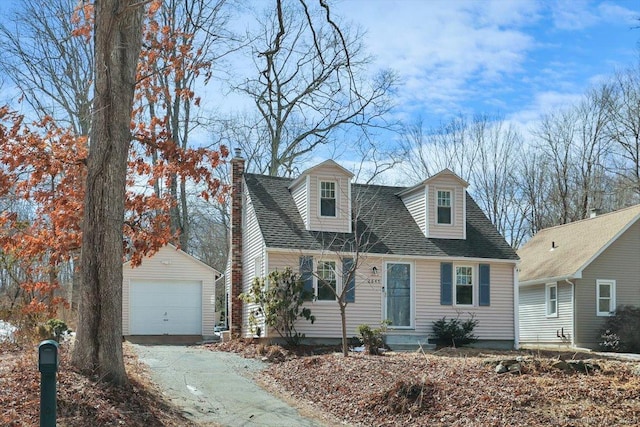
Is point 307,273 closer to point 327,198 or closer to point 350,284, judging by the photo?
point 350,284

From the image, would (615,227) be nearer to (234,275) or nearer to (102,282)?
(234,275)

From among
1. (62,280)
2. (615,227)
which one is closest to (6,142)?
(615,227)

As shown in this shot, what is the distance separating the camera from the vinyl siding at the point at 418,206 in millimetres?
23298

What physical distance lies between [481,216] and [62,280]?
85.2ft

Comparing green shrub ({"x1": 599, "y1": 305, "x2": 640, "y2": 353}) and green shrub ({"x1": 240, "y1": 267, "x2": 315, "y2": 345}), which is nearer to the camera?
green shrub ({"x1": 240, "y1": 267, "x2": 315, "y2": 345})

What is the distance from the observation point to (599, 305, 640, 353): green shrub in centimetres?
2367

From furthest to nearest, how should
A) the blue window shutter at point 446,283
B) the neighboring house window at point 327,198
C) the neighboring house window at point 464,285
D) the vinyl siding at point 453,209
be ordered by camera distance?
the vinyl siding at point 453,209, the neighboring house window at point 464,285, the blue window shutter at point 446,283, the neighboring house window at point 327,198

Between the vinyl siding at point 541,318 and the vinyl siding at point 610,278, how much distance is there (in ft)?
1.39

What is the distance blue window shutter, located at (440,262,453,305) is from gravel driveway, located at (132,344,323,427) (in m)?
6.97

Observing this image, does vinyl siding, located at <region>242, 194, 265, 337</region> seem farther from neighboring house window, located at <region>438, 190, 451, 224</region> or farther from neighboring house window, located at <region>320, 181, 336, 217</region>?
neighboring house window, located at <region>438, 190, 451, 224</region>

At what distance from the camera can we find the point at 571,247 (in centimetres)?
2716

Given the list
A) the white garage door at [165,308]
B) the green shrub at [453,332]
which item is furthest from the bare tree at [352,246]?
the white garage door at [165,308]

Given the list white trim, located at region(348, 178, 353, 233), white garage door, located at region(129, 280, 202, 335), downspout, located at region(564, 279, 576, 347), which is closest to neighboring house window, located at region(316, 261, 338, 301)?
white trim, located at region(348, 178, 353, 233)

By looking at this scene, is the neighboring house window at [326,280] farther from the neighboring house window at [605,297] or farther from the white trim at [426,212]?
the neighboring house window at [605,297]
